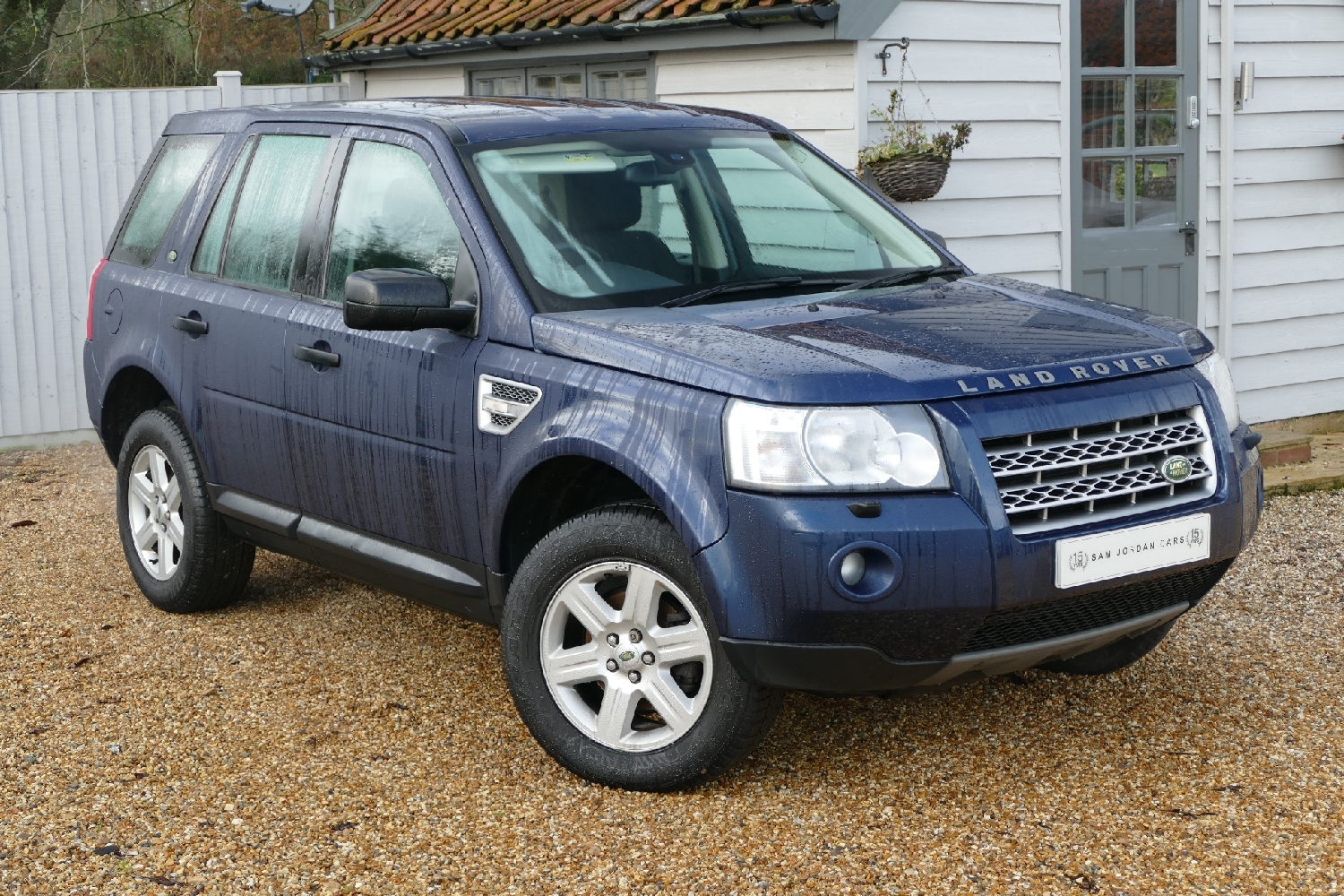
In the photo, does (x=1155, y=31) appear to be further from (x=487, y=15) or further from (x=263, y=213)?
(x=263, y=213)

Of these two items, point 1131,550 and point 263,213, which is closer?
point 1131,550

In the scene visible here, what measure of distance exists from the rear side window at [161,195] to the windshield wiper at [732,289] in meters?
2.14

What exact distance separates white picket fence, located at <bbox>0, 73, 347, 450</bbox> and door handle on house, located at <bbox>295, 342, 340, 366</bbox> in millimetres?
5767

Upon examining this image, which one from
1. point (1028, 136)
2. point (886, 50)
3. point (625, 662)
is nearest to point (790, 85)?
point (886, 50)

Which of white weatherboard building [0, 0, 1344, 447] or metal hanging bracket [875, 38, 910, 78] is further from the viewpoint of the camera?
white weatherboard building [0, 0, 1344, 447]

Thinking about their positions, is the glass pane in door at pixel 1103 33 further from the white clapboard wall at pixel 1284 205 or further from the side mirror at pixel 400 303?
the side mirror at pixel 400 303

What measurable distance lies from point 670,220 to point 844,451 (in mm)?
1324

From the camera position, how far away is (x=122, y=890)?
140 inches

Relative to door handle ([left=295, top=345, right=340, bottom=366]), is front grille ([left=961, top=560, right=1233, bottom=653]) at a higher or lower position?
lower

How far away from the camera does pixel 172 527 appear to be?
576 centimetres

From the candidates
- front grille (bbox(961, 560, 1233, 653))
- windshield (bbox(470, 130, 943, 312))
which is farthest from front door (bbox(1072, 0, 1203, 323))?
front grille (bbox(961, 560, 1233, 653))

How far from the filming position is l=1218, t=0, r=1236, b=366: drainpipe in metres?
9.05

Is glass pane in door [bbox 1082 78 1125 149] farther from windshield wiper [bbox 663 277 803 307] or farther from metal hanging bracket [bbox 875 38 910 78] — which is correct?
windshield wiper [bbox 663 277 803 307]

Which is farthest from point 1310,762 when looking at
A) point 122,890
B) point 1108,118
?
point 1108,118
